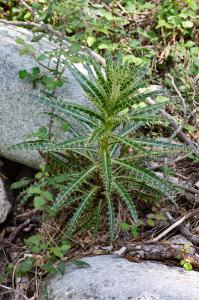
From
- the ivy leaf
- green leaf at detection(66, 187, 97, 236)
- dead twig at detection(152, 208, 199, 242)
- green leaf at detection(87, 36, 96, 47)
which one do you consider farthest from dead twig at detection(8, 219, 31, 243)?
the ivy leaf

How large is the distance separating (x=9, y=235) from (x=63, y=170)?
2.07 feet

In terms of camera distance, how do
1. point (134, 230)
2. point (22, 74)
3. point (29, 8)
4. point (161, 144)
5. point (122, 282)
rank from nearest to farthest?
1. point (122, 282)
2. point (161, 144)
3. point (134, 230)
4. point (22, 74)
5. point (29, 8)

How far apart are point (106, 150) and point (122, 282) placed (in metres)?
0.81

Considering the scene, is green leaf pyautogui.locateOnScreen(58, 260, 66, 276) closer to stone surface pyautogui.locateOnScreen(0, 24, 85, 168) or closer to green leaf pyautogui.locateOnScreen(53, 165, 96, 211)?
green leaf pyautogui.locateOnScreen(53, 165, 96, 211)

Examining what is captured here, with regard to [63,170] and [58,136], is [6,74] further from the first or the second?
[63,170]

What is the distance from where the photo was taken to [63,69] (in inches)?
140

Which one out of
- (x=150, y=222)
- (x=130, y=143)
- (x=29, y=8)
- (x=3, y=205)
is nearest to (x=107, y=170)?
(x=130, y=143)

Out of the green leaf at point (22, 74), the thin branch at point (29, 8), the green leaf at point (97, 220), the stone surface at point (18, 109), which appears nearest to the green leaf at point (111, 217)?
the green leaf at point (97, 220)

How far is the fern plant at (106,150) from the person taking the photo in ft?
9.49

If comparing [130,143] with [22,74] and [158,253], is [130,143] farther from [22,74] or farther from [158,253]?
[22,74]

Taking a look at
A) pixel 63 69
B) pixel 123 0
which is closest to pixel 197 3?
pixel 123 0

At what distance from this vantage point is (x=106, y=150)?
3.04m

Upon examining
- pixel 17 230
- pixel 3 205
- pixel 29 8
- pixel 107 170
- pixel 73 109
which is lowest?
pixel 17 230

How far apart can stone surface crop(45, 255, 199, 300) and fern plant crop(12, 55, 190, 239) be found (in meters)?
0.24
